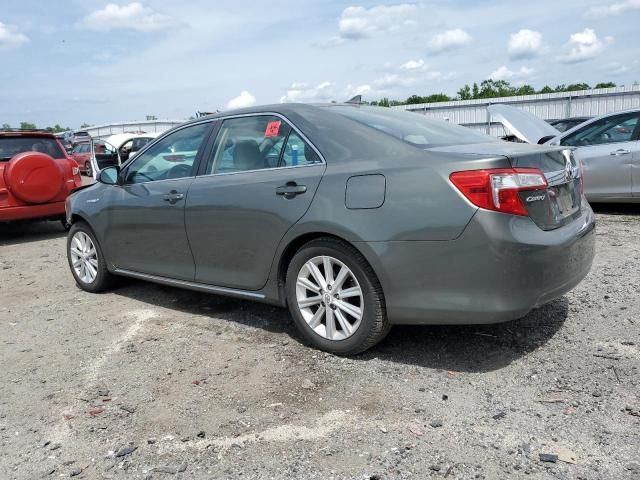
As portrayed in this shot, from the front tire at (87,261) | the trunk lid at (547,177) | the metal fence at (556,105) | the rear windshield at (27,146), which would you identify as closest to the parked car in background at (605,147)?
A: the trunk lid at (547,177)

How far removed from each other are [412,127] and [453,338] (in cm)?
145

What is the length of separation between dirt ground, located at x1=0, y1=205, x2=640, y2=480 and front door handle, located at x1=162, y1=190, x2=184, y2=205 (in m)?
0.96

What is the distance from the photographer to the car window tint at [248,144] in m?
4.11

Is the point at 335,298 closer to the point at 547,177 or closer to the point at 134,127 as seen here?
the point at 547,177

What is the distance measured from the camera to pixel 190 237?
14.8ft

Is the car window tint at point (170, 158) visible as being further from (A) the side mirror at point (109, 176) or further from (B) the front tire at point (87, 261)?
(B) the front tire at point (87, 261)

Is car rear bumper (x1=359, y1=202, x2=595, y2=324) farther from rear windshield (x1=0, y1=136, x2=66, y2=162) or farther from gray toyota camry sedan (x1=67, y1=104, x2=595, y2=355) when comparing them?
rear windshield (x1=0, y1=136, x2=66, y2=162)

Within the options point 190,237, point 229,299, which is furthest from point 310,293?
point 229,299

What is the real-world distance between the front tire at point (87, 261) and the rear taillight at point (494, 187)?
12.0 ft

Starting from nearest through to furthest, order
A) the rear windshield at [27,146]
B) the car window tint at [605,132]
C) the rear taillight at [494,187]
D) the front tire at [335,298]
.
A: the rear taillight at [494,187] < the front tire at [335,298] < the car window tint at [605,132] < the rear windshield at [27,146]

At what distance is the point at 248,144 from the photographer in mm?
4301

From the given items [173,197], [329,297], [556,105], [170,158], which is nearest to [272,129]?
[173,197]

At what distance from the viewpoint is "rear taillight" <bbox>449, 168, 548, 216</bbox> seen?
124 inches

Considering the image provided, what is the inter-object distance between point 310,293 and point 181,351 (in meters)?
1.00
